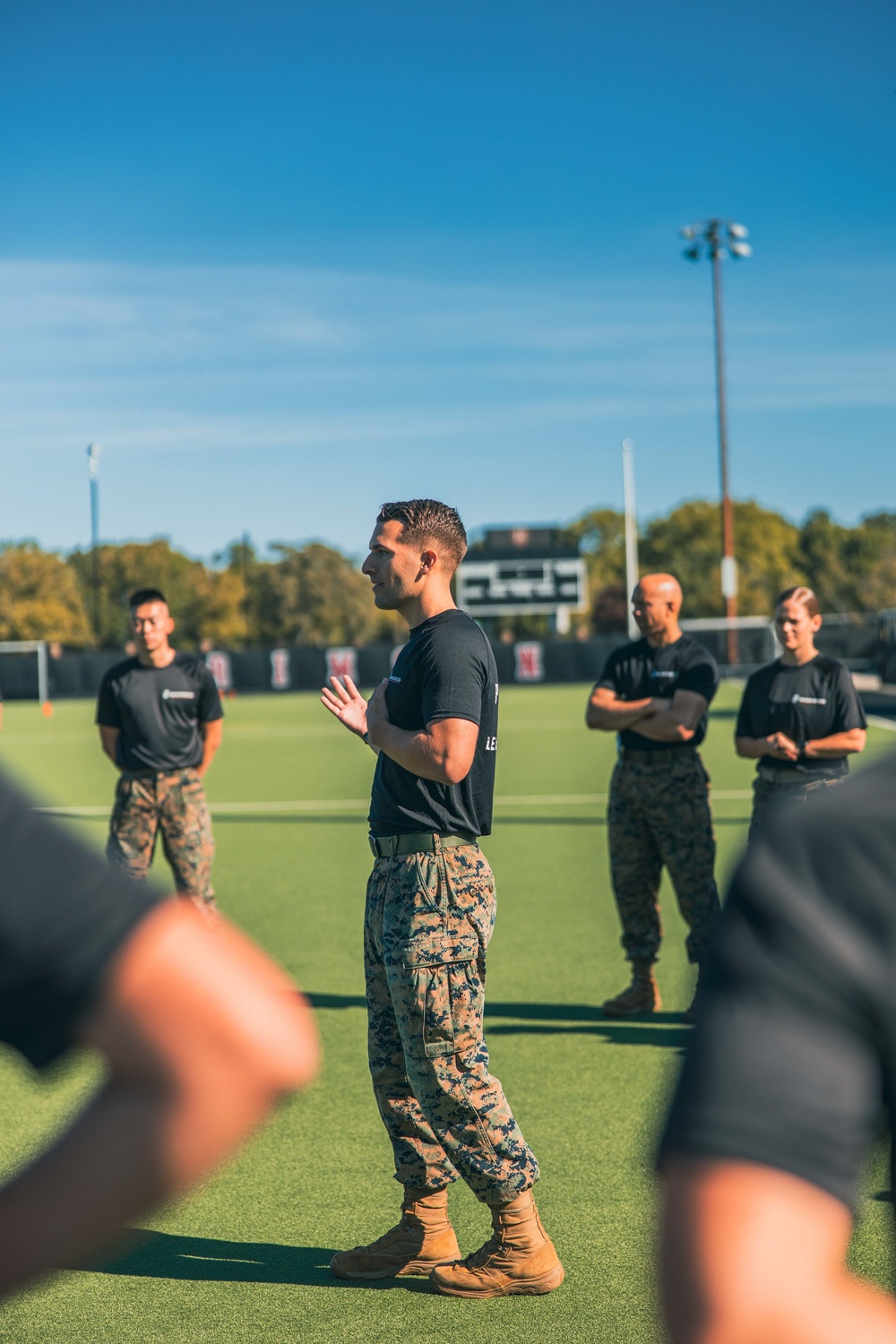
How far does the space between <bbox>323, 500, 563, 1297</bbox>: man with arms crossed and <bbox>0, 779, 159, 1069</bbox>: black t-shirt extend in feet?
8.96

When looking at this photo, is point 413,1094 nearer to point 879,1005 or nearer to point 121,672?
point 879,1005

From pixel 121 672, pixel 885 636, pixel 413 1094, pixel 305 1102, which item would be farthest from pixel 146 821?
pixel 885 636

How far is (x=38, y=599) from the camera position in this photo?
7462cm

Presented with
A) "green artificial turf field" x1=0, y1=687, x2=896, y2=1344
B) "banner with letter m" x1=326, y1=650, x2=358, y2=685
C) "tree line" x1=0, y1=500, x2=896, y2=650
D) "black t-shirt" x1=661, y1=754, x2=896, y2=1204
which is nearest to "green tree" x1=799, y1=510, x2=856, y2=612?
"tree line" x1=0, y1=500, x2=896, y2=650

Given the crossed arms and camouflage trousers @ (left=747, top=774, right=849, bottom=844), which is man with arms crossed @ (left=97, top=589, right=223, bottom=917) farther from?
camouflage trousers @ (left=747, top=774, right=849, bottom=844)

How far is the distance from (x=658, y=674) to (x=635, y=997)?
5.41ft

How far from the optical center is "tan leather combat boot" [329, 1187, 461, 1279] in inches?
161

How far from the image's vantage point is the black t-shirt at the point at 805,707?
655cm

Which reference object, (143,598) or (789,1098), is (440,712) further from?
(143,598)

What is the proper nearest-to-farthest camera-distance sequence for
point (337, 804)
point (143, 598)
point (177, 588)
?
point (143, 598) < point (337, 804) < point (177, 588)

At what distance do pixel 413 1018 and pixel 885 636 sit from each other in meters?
38.7

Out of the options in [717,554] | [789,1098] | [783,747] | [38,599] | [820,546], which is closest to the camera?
[789,1098]

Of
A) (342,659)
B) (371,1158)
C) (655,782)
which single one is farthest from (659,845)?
(342,659)

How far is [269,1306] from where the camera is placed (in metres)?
3.92
